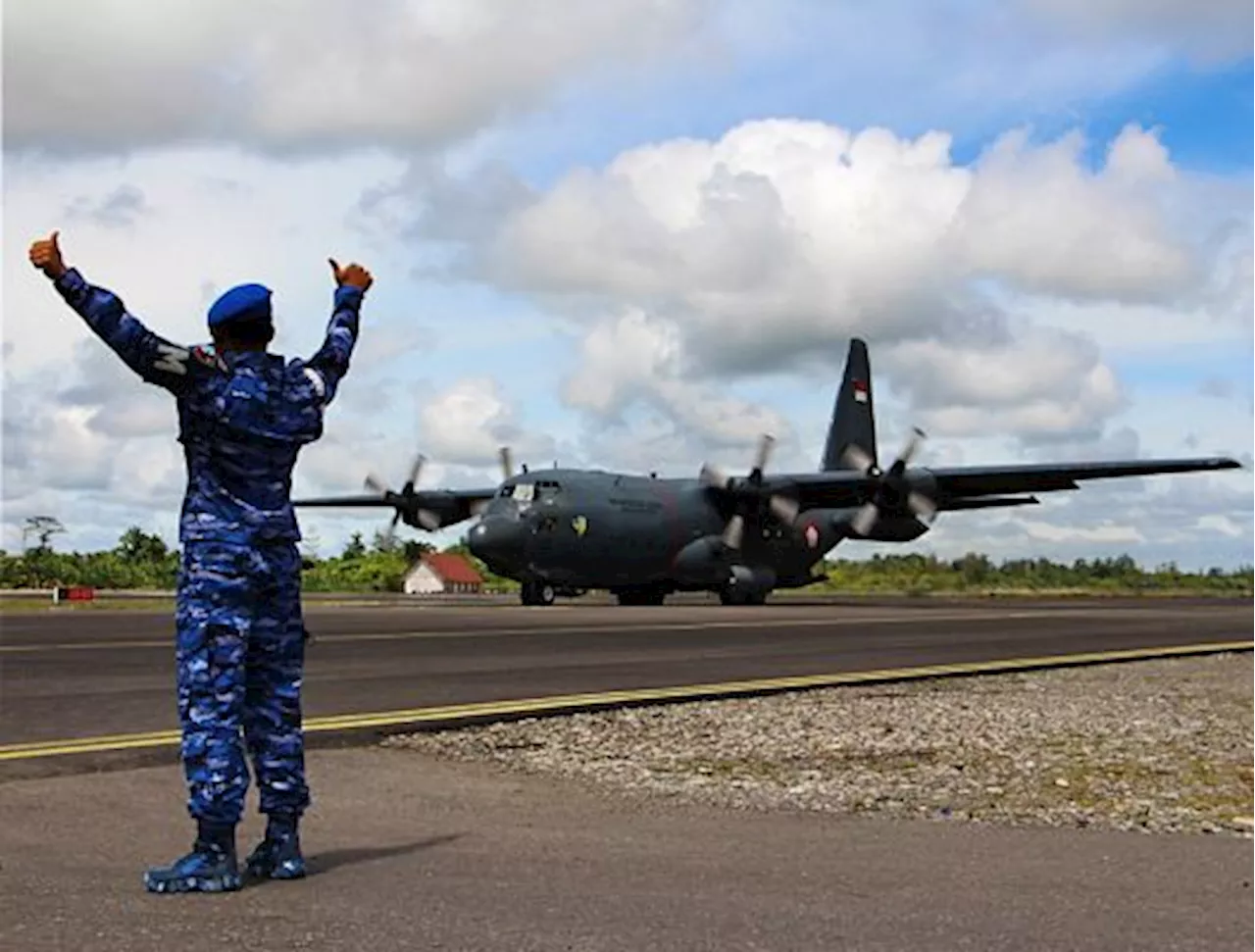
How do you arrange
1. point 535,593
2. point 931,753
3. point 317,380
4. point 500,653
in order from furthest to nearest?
point 535,593 < point 500,653 < point 931,753 < point 317,380

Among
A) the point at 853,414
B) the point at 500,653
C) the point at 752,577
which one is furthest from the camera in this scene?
the point at 853,414

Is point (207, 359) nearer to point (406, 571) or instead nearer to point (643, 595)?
point (643, 595)

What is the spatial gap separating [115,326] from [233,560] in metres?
0.97

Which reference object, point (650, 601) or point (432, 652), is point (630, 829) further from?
point (650, 601)

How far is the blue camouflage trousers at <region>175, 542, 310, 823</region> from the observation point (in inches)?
220

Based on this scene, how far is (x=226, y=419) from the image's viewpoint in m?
5.69

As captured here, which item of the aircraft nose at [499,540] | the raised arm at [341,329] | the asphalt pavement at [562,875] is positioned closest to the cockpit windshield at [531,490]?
the aircraft nose at [499,540]

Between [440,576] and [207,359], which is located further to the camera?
[440,576]

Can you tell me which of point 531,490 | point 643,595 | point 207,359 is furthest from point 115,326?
point 643,595

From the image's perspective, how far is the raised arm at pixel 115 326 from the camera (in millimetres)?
5480

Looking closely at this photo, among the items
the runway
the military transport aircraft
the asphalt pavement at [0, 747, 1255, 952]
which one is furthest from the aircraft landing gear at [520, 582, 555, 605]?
the asphalt pavement at [0, 747, 1255, 952]

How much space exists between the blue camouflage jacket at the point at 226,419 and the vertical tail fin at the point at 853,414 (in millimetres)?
48752

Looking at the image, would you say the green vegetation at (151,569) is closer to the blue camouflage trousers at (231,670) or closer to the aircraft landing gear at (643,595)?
the aircraft landing gear at (643,595)

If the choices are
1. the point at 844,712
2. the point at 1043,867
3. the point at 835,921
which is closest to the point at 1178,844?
the point at 1043,867
